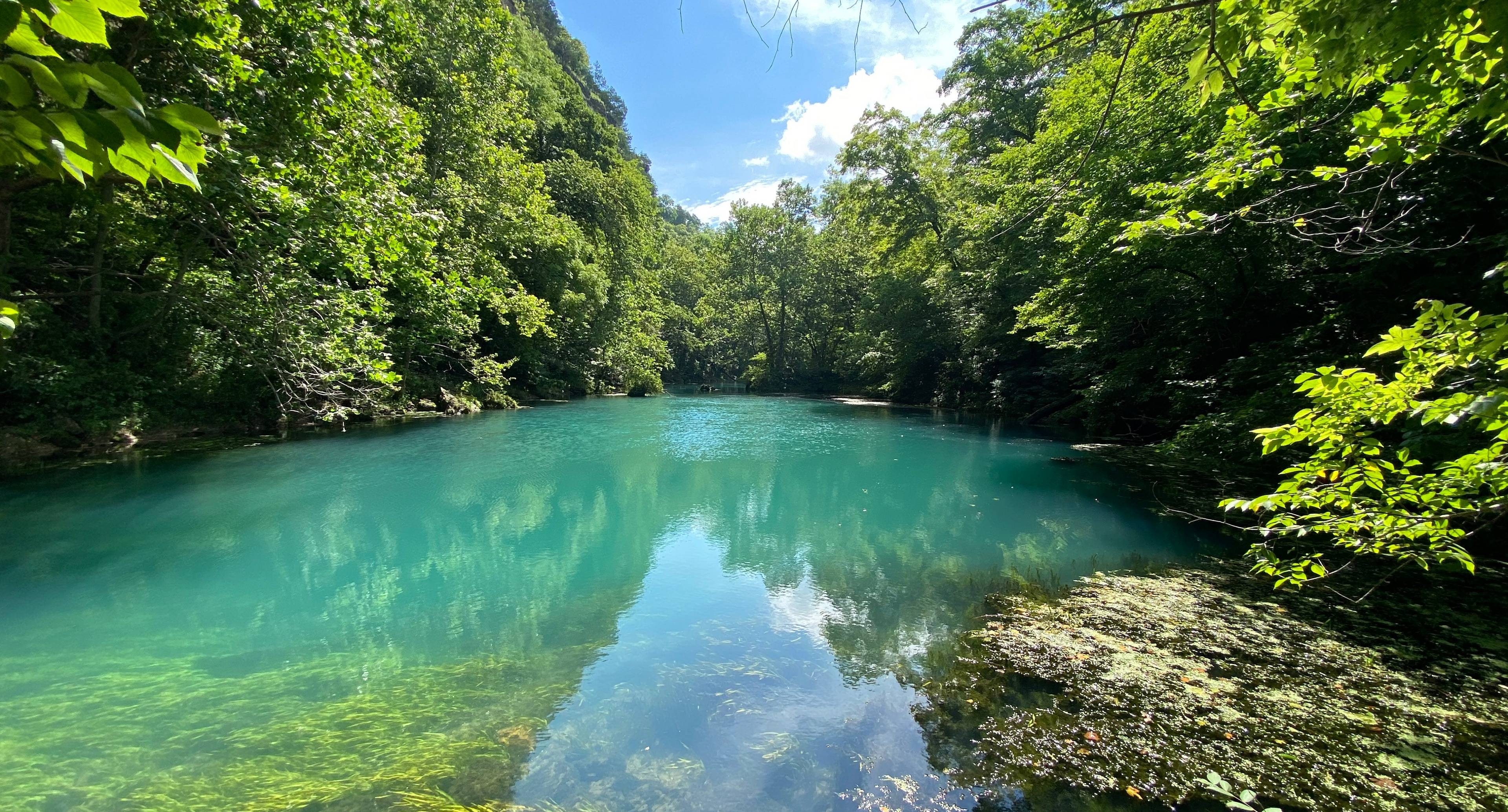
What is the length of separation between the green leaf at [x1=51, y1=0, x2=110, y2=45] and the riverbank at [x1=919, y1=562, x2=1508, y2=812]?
12.8 feet

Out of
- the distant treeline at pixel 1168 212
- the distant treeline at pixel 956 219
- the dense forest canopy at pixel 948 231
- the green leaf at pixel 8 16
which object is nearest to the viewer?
the green leaf at pixel 8 16

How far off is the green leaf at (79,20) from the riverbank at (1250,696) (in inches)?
153

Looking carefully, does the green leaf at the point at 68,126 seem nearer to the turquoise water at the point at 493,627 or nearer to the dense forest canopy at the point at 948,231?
the dense forest canopy at the point at 948,231

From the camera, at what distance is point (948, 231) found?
22.5 metres

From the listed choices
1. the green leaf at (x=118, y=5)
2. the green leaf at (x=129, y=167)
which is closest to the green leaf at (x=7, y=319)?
the green leaf at (x=129, y=167)

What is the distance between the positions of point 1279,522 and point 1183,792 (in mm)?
1395

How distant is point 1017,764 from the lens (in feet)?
9.93

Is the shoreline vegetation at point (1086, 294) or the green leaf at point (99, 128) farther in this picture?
the shoreline vegetation at point (1086, 294)

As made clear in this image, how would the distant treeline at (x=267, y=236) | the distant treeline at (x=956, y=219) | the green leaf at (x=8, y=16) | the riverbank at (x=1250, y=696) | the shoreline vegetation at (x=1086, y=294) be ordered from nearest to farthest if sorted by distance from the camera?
the green leaf at (x=8, y=16)
the shoreline vegetation at (x=1086, y=294)
the riverbank at (x=1250, y=696)
the distant treeline at (x=956, y=219)
the distant treeline at (x=267, y=236)

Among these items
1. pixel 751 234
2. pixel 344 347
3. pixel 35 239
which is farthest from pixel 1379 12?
pixel 751 234

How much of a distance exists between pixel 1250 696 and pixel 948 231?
2140 centimetres

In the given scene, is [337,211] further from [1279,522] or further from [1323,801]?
[1323,801]

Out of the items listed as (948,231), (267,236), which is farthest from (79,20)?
(948,231)

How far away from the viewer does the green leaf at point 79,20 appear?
0.86 meters
